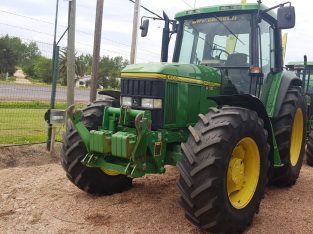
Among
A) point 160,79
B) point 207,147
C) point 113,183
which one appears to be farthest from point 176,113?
point 113,183

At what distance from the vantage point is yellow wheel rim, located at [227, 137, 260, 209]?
464cm

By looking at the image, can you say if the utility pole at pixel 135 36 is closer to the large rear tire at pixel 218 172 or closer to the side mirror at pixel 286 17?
the side mirror at pixel 286 17

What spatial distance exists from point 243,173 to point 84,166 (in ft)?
6.86

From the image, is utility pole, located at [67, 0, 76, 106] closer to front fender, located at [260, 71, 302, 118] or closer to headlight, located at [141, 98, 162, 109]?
headlight, located at [141, 98, 162, 109]

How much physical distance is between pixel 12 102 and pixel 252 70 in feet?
38.4

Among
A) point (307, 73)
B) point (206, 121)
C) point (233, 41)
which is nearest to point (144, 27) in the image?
point (233, 41)

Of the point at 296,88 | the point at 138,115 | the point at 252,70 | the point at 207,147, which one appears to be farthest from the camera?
the point at 296,88

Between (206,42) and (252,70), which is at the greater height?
(206,42)

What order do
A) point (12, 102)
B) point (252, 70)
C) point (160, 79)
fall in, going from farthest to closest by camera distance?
point (12, 102) → point (252, 70) → point (160, 79)

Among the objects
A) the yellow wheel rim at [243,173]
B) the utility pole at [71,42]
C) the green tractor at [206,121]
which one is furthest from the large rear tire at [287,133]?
the utility pole at [71,42]

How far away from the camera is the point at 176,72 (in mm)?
5020

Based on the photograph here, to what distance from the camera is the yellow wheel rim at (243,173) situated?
4.64 metres

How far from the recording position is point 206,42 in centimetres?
601

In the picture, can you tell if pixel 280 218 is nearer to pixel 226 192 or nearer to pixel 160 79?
pixel 226 192
